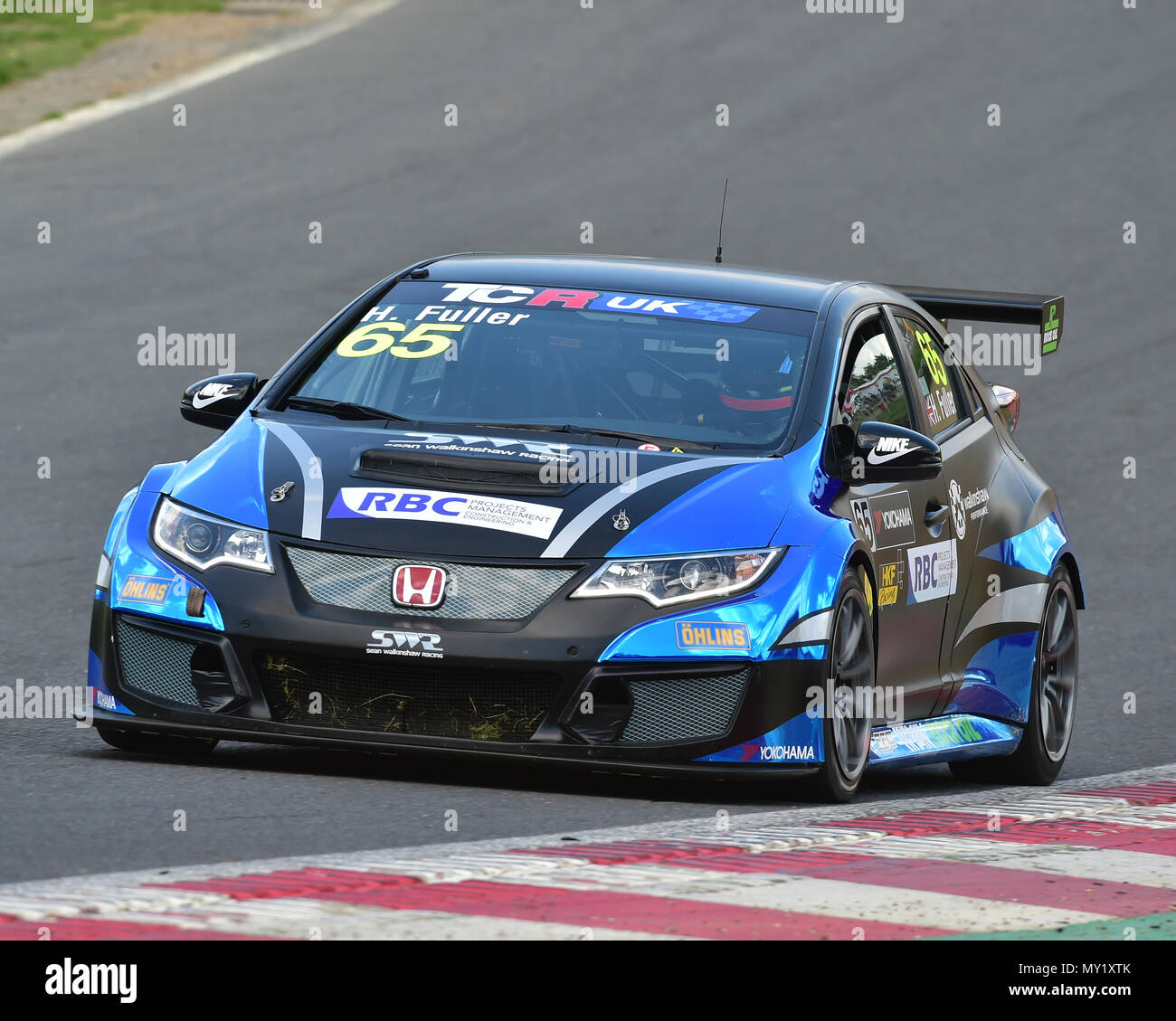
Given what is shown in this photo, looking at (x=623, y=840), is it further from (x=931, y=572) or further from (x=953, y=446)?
(x=953, y=446)

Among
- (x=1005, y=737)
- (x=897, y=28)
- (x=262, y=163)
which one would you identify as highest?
(x=897, y=28)

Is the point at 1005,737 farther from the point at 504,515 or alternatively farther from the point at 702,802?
the point at 504,515

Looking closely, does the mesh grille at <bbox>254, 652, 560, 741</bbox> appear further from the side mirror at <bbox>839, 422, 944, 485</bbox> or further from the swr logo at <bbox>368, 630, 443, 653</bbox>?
the side mirror at <bbox>839, 422, 944, 485</bbox>

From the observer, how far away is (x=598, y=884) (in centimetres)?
523

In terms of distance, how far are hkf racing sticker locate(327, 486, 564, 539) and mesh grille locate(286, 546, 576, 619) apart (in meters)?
0.12

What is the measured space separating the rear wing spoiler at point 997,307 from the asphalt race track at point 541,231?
1.79 m

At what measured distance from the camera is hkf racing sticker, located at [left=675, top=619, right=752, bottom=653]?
21.5 ft

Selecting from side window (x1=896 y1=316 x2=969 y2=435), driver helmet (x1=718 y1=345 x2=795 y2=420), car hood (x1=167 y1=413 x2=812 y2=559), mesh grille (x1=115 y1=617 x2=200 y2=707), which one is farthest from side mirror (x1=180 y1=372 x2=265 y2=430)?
side window (x1=896 y1=316 x2=969 y2=435)

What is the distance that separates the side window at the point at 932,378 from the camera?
8383 millimetres

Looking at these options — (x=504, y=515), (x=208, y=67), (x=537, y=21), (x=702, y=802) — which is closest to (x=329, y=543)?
(x=504, y=515)

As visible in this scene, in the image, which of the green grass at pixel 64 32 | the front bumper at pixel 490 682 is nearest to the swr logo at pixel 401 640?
the front bumper at pixel 490 682

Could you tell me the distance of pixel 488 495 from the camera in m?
6.73
